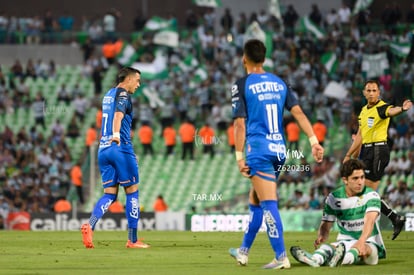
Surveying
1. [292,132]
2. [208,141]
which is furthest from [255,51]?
[208,141]

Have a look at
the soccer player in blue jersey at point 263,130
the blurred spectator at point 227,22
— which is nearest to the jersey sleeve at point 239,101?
the soccer player in blue jersey at point 263,130

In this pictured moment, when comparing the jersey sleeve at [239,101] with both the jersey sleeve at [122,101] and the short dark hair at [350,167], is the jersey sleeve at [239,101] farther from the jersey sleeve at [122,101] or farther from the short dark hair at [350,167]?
the jersey sleeve at [122,101]

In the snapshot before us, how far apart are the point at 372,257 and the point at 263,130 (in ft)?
6.52

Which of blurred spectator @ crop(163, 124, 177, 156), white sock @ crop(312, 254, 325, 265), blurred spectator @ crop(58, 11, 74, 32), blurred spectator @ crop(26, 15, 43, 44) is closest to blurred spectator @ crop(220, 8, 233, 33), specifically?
blurred spectator @ crop(58, 11, 74, 32)

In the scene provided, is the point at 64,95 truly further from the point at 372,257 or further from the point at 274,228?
the point at 274,228

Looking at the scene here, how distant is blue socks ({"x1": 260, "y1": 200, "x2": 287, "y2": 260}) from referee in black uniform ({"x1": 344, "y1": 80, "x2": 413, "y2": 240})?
17.9ft

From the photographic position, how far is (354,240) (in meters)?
12.5

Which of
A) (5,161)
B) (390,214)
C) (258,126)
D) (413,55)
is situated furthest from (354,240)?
(413,55)

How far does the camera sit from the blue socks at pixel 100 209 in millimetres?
15984

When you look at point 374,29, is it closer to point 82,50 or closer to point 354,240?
point 82,50

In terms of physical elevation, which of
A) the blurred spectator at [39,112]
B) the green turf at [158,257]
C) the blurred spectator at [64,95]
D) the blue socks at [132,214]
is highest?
the blurred spectator at [64,95]

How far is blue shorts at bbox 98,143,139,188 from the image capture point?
640 inches

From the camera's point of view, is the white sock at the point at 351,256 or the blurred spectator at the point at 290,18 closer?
the white sock at the point at 351,256

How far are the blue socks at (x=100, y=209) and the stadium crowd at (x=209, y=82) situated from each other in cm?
1359
